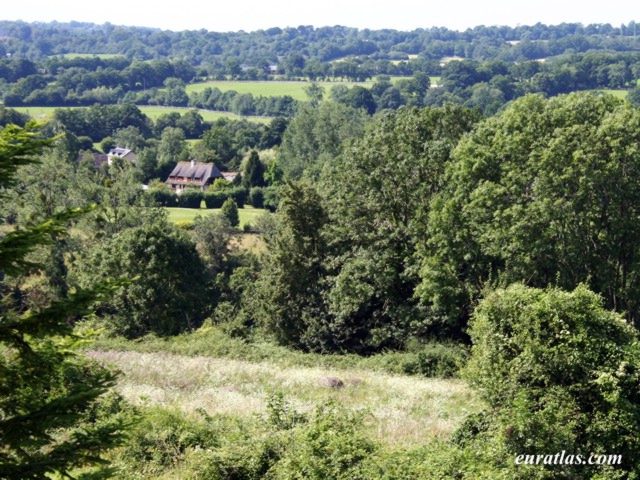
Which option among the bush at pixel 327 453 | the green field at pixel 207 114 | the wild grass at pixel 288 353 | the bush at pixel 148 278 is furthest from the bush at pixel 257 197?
the green field at pixel 207 114

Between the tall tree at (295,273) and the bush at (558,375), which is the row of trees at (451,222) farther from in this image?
the bush at (558,375)

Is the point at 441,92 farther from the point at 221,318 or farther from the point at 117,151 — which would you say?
the point at 221,318

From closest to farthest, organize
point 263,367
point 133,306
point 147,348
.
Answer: point 263,367
point 147,348
point 133,306

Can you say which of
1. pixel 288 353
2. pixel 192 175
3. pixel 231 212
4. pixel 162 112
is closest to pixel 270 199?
pixel 231 212

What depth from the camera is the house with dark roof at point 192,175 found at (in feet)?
294

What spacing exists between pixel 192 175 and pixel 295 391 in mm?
75551

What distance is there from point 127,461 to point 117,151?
103 metres

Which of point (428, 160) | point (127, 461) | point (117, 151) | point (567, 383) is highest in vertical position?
point (428, 160)

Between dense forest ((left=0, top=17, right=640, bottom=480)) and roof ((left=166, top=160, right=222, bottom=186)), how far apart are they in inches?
1413

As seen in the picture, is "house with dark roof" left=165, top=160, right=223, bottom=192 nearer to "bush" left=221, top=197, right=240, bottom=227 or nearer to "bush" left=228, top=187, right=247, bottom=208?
"bush" left=228, top=187, right=247, bottom=208

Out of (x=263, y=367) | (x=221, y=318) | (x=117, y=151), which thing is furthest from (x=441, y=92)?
(x=263, y=367)

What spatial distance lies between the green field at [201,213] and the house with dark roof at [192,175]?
1254 cm

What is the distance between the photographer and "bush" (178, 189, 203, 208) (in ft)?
253

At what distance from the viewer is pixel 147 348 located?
25344mm
